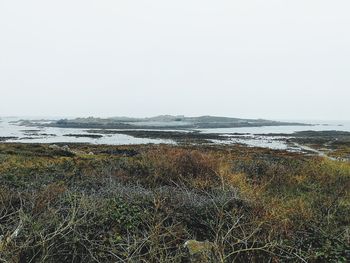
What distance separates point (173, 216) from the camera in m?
7.15

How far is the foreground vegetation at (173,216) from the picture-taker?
5062 mm

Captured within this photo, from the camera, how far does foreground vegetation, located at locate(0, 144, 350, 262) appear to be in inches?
199

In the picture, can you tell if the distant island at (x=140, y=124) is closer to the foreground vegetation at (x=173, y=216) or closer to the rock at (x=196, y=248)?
the foreground vegetation at (x=173, y=216)

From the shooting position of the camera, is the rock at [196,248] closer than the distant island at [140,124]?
Yes

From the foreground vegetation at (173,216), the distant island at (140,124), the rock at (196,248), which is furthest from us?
the distant island at (140,124)

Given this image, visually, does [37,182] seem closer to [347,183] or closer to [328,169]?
[347,183]

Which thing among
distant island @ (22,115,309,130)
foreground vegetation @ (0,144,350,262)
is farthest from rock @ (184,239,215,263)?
distant island @ (22,115,309,130)

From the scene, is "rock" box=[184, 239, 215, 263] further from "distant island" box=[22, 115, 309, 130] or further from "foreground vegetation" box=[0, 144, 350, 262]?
"distant island" box=[22, 115, 309, 130]

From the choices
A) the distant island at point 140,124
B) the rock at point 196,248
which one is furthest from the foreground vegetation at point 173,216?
the distant island at point 140,124

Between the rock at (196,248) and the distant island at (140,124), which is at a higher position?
the rock at (196,248)

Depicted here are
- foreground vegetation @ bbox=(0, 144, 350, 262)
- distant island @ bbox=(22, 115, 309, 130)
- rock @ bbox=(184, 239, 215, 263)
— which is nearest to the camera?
foreground vegetation @ bbox=(0, 144, 350, 262)

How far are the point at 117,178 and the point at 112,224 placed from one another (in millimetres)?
4418

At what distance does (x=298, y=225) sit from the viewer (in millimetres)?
6977

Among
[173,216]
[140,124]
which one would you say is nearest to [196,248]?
[173,216]
